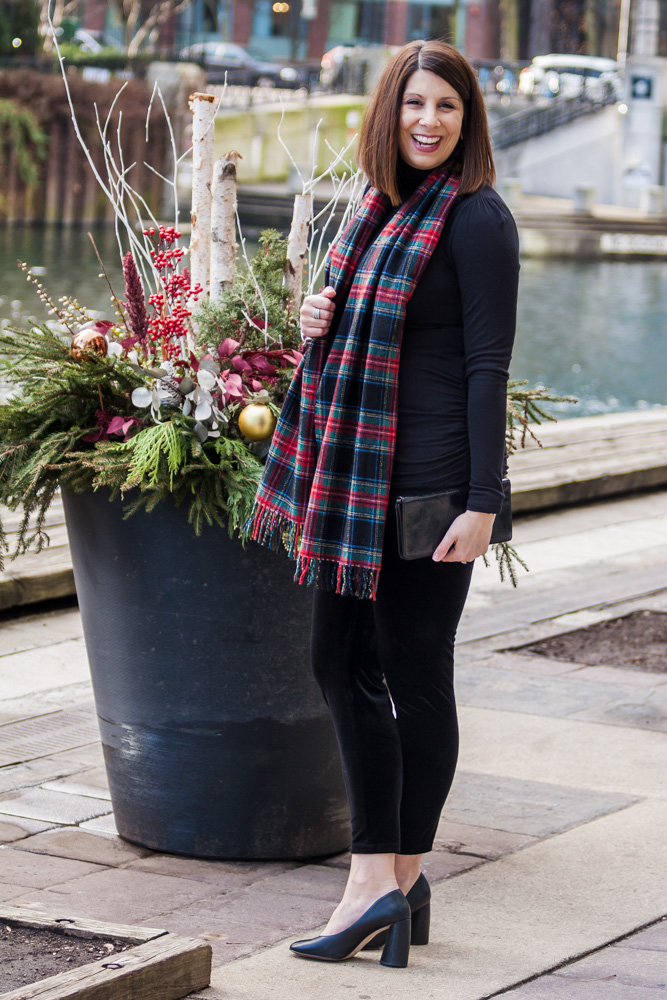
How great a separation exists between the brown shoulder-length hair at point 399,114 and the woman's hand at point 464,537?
2.01ft

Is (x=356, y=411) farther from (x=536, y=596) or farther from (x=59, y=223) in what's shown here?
(x=59, y=223)

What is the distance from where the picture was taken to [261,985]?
2516 mm

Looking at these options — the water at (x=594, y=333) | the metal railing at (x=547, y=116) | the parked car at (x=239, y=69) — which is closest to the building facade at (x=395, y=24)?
the parked car at (x=239, y=69)

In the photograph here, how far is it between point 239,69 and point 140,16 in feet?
18.7

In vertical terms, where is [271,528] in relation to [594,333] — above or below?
above

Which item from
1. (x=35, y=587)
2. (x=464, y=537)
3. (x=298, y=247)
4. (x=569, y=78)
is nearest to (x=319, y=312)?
(x=464, y=537)

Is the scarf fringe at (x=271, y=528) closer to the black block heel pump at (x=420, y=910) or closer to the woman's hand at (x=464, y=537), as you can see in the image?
the woman's hand at (x=464, y=537)

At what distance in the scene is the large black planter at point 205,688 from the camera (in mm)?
3049

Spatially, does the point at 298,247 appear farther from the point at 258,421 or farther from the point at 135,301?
the point at 258,421

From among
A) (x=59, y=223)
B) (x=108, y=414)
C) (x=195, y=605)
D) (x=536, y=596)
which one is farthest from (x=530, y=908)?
→ (x=59, y=223)

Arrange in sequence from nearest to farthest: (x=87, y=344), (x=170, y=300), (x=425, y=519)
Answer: (x=425, y=519) → (x=87, y=344) → (x=170, y=300)

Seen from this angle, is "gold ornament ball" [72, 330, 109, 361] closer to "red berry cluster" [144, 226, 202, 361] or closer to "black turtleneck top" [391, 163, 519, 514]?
"red berry cluster" [144, 226, 202, 361]

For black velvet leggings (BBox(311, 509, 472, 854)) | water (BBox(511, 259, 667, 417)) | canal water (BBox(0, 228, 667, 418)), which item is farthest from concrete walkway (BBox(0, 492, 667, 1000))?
water (BBox(511, 259, 667, 417))

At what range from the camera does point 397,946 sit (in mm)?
2643
